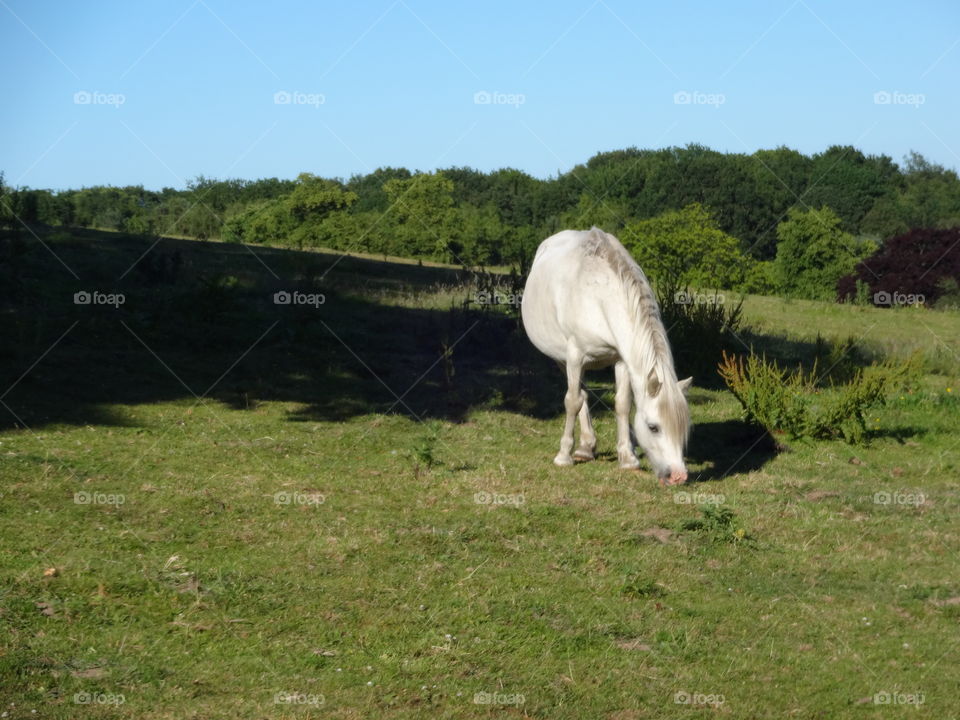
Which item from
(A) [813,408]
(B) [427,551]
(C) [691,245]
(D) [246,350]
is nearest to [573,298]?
(B) [427,551]

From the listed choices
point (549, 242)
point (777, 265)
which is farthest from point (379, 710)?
point (777, 265)

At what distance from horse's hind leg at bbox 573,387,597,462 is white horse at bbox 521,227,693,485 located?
10mm

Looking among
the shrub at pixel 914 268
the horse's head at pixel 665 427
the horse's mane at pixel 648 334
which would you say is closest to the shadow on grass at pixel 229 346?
the horse's mane at pixel 648 334

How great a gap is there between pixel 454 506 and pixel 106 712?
3992 mm

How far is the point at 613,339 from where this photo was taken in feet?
29.6

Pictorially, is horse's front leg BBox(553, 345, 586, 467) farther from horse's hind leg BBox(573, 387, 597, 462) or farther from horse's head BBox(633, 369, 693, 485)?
horse's head BBox(633, 369, 693, 485)

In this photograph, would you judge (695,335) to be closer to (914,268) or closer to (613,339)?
(613,339)

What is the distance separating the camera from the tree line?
30.7 m

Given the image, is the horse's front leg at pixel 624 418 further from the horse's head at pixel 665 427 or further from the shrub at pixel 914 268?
the shrub at pixel 914 268

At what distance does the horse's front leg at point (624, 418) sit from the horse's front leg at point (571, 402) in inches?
18.4

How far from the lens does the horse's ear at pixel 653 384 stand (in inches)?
324

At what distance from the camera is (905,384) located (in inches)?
548

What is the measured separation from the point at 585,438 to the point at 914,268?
3209cm

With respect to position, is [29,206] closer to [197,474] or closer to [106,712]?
[197,474]
